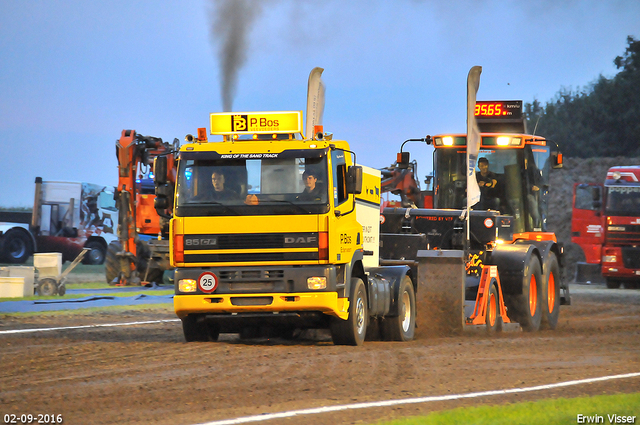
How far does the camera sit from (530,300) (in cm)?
1698

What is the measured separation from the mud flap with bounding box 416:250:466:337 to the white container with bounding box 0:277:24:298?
10.8m

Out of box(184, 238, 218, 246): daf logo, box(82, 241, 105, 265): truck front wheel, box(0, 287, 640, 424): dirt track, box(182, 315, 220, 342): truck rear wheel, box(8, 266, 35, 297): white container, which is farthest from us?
box(82, 241, 105, 265): truck front wheel

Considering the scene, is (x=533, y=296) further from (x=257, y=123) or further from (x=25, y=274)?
(x=25, y=274)

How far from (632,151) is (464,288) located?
52.0 meters

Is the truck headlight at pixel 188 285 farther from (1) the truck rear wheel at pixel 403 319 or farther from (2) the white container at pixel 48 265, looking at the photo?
(2) the white container at pixel 48 265

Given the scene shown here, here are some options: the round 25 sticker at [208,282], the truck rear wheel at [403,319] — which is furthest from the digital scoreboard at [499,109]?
the round 25 sticker at [208,282]

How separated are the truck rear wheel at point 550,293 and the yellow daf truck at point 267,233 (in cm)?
595

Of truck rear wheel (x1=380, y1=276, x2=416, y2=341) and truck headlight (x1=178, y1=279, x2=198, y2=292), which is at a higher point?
truck headlight (x1=178, y1=279, x2=198, y2=292)

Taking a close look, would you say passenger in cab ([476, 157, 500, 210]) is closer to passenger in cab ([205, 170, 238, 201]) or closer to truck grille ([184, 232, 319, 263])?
truck grille ([184, 232, 319, 263])

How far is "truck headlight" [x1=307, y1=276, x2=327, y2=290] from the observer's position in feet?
40.2

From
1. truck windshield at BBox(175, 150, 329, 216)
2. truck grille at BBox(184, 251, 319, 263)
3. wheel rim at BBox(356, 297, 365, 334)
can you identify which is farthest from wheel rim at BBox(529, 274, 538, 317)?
truck windshield at BBox(175, 150, 329, 216)

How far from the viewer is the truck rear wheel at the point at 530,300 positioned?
53.7 feet

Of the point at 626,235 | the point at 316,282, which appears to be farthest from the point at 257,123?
the point at 626,235

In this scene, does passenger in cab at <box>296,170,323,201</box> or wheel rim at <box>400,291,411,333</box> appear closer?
passenger in cab at <box>296,170,323,201</box>
